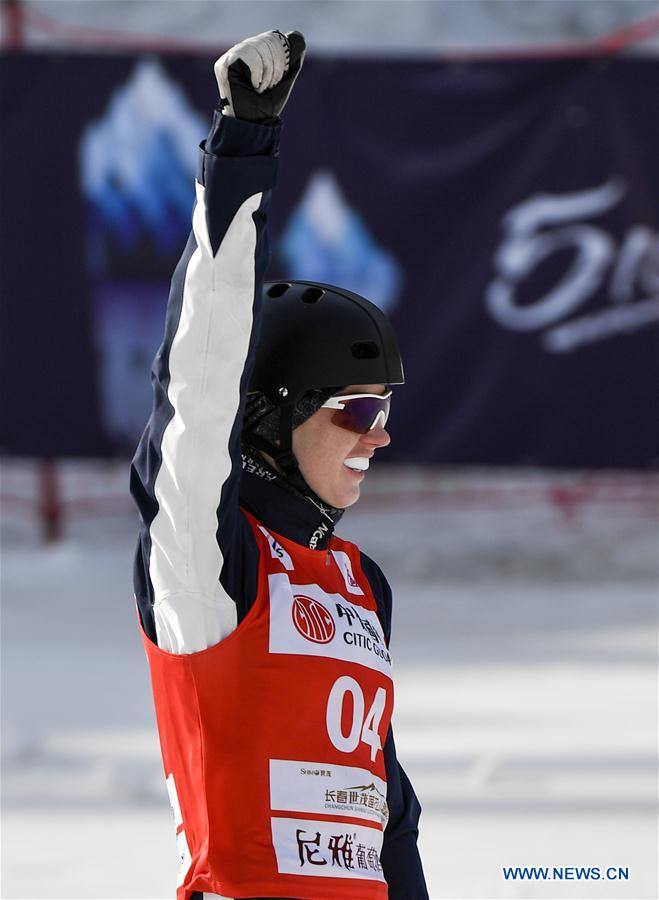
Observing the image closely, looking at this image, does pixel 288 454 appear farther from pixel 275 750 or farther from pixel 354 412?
pixel 275 750

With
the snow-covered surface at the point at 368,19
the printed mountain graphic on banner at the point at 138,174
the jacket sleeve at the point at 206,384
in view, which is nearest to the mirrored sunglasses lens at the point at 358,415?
the jacket sleeve at the point at 206,384

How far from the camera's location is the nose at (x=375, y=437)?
216cm

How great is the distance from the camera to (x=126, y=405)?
7.82m

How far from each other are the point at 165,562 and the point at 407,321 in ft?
19.3

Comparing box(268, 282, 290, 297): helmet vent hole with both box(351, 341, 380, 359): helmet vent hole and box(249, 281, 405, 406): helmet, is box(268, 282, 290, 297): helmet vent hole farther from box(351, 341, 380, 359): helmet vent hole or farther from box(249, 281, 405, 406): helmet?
box(351, 341, 380, 359): helmet vent hole

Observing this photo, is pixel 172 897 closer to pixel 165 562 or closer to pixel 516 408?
pixel 165 562

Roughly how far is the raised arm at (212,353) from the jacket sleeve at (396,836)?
1.70 ft

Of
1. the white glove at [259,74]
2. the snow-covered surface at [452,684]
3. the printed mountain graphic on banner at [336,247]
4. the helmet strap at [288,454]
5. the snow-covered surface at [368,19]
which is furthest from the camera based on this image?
the snow-covered surface at [368,19]

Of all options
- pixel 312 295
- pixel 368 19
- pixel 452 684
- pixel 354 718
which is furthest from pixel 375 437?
pixel 368 19

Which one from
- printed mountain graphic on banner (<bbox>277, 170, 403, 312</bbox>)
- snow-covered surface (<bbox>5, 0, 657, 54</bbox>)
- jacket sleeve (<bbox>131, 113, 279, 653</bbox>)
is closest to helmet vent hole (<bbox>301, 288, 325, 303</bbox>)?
jacket sleeve (<bbox>131, 113, 279, 653</bbox>)

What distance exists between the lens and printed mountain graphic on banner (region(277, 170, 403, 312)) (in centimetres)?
767

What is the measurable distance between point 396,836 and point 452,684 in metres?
3.44

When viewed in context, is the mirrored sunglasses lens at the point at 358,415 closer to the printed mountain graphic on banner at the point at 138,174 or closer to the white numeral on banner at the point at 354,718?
the white numeral on banner at the point at 354,718

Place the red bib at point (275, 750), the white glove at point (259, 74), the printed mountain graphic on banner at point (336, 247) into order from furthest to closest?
1. the printed mountain graphic on banner at point (336, 247)
2. the red bib at point (275, 750)
3. the white glove at point (259, 74)
